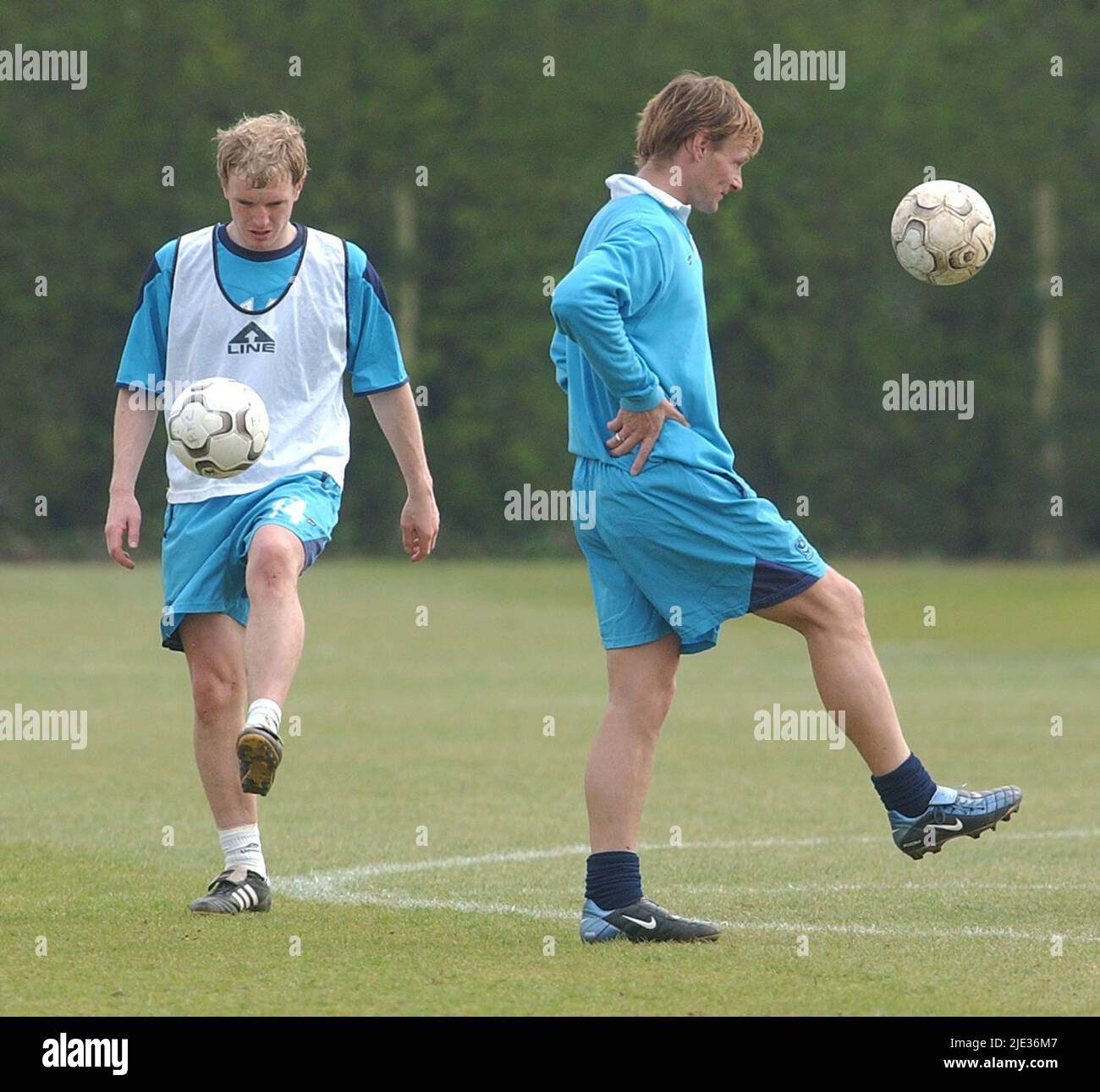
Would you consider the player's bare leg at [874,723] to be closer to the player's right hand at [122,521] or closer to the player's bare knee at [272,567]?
the player's bare knee at [272,567]

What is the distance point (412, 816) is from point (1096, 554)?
30.8 meters

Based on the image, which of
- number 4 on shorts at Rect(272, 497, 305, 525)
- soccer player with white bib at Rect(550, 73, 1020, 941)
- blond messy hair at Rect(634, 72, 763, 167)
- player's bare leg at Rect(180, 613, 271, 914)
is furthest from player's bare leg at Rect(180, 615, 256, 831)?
blond messy hair at Rect(634, 72, 763, 167)

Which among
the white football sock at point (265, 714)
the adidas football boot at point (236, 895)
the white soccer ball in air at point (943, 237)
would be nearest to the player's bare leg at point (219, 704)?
the adidas football boot at point (236, 895)

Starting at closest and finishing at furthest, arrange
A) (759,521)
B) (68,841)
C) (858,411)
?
1. (759,521)
2. (68,841)
3. (858,411)

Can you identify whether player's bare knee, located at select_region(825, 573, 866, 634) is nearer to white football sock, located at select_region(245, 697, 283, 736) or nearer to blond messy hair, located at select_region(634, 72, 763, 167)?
blond messy hair, located at select_region(634, 72, 763, 167)

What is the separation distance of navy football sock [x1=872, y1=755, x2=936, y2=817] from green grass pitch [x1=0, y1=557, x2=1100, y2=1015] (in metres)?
0.37

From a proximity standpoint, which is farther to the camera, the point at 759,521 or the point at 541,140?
the point at 541,140

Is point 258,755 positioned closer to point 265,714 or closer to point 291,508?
point 265,714

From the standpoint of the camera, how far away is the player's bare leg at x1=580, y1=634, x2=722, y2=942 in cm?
565

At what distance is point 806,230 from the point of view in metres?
37.5

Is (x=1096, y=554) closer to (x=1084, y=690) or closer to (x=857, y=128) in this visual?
(x=857, y=128)

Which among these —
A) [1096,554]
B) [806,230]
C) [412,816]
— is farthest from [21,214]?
[412,816]

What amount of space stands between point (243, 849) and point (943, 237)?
3118 millimetres
